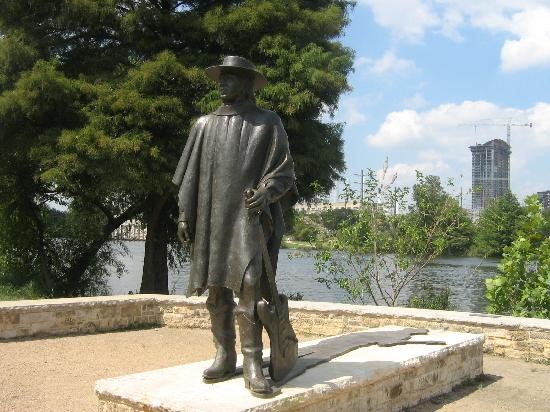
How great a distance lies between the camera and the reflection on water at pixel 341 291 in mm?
13988

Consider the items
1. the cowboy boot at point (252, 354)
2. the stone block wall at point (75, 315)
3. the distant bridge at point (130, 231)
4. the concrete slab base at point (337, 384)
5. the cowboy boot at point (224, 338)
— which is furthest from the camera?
the distant bridge at point (130, 231)

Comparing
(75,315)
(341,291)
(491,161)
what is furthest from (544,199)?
(75,315)

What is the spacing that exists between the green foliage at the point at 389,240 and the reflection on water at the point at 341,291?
0.89 meters

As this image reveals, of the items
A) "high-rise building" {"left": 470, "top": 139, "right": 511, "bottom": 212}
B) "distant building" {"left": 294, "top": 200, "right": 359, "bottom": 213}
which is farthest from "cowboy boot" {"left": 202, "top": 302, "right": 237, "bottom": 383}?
"high-rise building" {"left": 470, "top": 139, "right": 511, "bottom": 212}

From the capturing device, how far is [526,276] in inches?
386

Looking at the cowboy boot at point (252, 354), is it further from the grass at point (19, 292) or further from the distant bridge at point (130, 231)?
the distant bridge at point (130, 231)

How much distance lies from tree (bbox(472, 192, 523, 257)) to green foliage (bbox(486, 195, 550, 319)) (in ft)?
1.40

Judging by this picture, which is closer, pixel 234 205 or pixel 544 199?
pixel 234 205

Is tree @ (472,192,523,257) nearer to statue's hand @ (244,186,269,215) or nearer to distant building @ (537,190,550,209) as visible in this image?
distant building @ (537,190,550,209)

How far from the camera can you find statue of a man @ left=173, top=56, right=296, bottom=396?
14.3 feet

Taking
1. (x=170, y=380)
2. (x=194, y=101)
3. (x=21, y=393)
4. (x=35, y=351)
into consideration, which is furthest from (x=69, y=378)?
(x=194, y=101)

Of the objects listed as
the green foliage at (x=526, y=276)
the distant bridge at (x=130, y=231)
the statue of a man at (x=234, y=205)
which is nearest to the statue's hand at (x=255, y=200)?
the statue of a man at (x=234, y=205)

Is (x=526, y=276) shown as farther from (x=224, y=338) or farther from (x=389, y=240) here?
(x=224, y=338)

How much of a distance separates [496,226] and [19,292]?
10.4 meters
